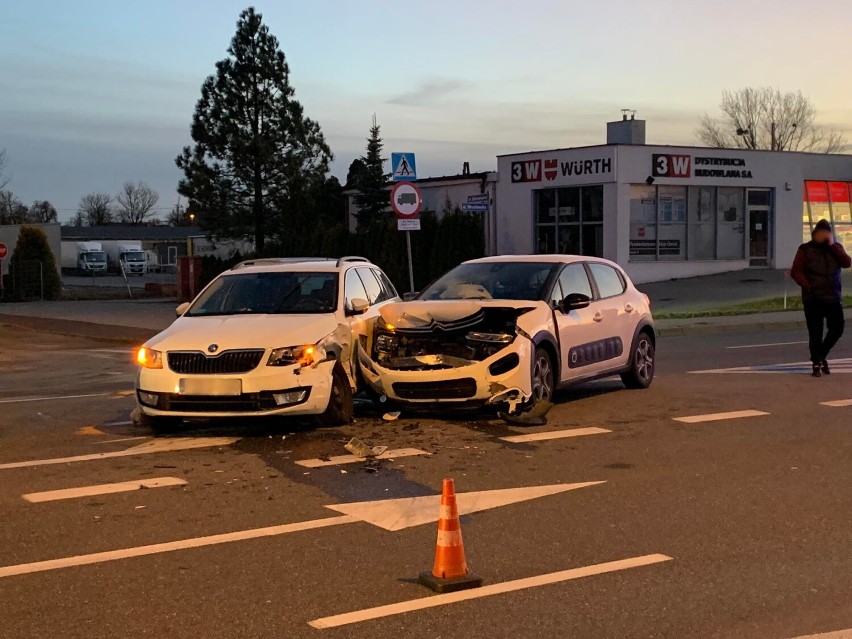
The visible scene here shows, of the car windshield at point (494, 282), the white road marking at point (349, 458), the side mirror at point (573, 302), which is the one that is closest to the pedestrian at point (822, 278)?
the side mirror at point (573, 302)

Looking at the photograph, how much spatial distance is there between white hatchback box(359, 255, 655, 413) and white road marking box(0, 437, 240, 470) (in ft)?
5.37

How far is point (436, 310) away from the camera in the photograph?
10.2m

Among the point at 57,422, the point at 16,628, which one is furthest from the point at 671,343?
the point at 16,628

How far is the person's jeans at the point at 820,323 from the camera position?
1309 cm

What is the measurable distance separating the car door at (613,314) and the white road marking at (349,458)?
348 cm

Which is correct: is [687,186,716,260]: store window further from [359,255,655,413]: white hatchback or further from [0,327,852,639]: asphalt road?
[0,327,852,639]: asphalt road

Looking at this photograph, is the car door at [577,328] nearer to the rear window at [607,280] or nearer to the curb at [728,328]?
the rear window at [607,280]

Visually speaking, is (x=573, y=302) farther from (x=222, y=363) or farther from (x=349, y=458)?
(x=222, y=363)

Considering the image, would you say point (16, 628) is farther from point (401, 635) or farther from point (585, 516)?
point (585, 516)

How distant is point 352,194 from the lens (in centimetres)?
4812

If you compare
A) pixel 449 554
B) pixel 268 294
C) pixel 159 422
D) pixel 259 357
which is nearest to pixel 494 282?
pixel 268 294

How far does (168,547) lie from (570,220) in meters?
30.7

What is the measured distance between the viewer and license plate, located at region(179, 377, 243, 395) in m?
9.08

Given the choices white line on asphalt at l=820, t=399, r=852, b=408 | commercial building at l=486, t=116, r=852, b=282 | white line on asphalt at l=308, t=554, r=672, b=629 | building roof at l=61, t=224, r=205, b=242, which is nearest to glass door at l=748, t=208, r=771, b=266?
commercial building at l=486, t=116, r=852, b=282
